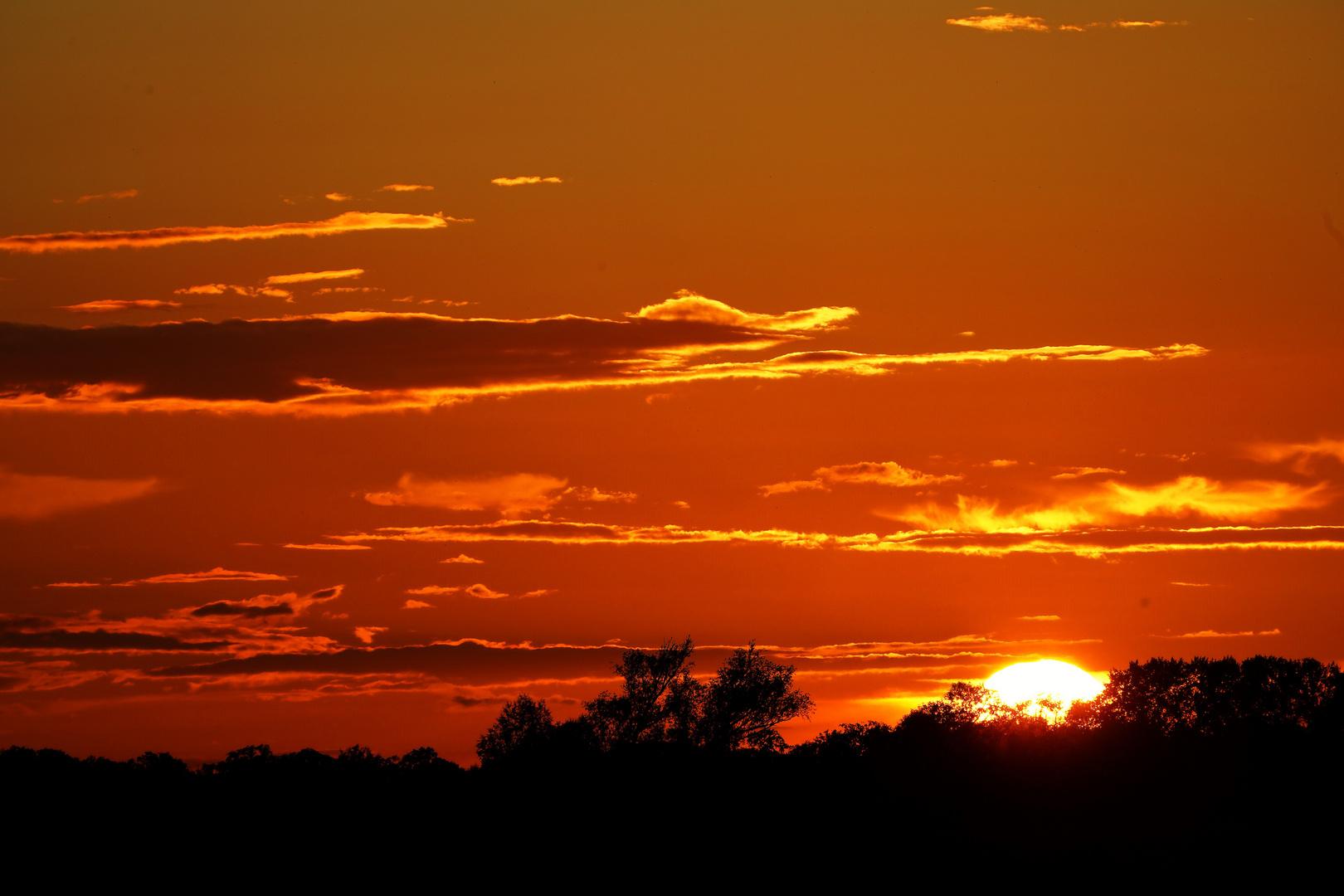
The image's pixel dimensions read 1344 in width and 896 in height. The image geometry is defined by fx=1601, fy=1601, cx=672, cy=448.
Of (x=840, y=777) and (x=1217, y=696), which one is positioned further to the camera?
(x=1217, y=696)

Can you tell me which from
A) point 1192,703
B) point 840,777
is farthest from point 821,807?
point 1192,703

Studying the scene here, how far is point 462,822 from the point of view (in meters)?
91.2

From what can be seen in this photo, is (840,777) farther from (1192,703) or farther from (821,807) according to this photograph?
(1192,703)

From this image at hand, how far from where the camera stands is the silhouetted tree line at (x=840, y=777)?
3457 inches

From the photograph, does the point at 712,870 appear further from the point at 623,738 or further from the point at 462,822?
the point at 623,738

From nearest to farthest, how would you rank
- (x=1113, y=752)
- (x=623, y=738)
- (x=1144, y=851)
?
1. (x=1144, y=851)
2. (x=1113, y=752)
3. (x=623, y=738)

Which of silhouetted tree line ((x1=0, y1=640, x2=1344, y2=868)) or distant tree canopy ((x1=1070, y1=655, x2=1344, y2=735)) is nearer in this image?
silhouetted tree line ((x1=0, y1=640, x2=1344, y2=868))

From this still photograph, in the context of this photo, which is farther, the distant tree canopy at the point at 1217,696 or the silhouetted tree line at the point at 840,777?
the distant tree canopy at the point at 1217,696

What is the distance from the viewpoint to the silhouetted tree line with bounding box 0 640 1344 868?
3457 inches

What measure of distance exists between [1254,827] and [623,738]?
4752 cm

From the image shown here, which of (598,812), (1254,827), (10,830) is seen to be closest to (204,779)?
(10,830)

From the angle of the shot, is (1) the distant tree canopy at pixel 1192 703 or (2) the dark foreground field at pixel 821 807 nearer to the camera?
(2) the dark foreground field at pixel 821 807

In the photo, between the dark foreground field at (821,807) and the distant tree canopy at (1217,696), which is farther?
the distant tree canopy at (1217,696)

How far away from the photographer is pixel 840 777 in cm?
9738
